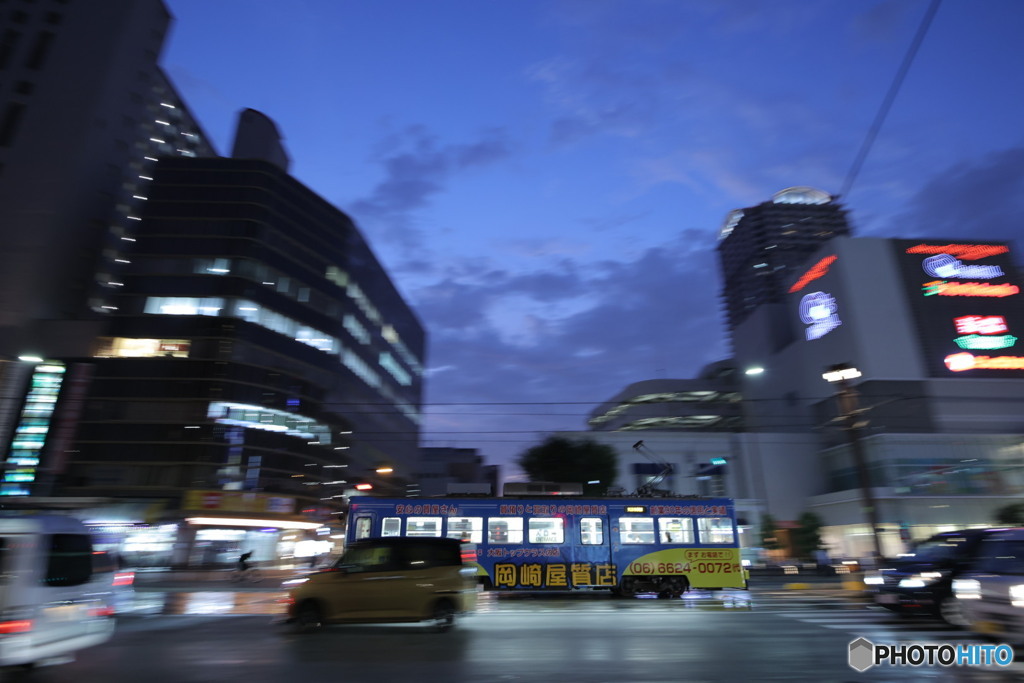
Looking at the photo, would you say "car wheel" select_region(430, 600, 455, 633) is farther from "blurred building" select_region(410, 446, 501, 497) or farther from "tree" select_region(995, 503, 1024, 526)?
"blurred building" select_region(410, 446, 501, 497)

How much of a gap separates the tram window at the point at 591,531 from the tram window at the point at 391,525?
5.84 metres

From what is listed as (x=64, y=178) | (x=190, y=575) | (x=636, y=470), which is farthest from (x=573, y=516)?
(x=64, y=178)

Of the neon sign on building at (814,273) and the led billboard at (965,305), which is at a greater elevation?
the neon sign on building at (814,273)

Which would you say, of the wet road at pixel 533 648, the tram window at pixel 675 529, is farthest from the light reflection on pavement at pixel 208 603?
the tram window at pixel 675 529

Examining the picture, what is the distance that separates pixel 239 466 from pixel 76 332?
15.1 metres

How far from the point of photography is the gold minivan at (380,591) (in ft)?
35.1

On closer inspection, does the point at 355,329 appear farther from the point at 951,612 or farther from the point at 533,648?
the point at 951,612

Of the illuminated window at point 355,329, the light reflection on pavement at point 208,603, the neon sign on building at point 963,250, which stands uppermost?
the neon sign on building at point 963,250

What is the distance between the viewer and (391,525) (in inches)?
697

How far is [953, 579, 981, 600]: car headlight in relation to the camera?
8.38 meters

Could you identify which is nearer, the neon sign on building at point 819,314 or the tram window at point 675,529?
the tram window at point 675,529

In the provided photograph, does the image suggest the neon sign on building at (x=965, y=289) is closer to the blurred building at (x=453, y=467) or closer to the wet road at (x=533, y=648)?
the wet road at (x=533, y=648)

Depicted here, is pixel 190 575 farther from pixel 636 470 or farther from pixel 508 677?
pixel 636 470

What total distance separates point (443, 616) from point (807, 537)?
37.5 metres
